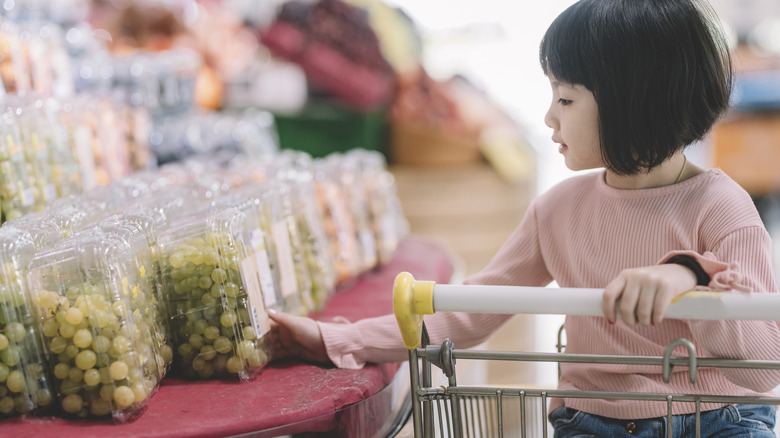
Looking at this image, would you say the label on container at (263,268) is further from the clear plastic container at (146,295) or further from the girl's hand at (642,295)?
the girl's hand at (642,295)

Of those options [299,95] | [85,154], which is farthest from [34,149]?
[299,95]

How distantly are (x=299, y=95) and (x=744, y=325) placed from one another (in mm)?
2818

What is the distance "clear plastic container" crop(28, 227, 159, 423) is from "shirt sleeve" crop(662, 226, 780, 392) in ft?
2.52

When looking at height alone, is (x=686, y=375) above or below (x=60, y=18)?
below

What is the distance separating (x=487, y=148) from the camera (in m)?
3.83

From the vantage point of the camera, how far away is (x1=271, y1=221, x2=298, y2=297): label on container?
155 centimetres

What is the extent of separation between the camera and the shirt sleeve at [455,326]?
139 centimetres

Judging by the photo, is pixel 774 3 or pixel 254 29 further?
pixel 774 3

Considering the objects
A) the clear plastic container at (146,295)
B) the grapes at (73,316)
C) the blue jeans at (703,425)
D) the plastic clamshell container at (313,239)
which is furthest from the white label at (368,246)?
the grapes at (73,316)

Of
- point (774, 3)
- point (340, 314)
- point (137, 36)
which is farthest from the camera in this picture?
point (774, 3)

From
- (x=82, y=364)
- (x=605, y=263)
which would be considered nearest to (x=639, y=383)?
(x=605, y=263)

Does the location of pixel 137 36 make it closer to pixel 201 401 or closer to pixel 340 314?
pixel 340 314

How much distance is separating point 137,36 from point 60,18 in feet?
2.69

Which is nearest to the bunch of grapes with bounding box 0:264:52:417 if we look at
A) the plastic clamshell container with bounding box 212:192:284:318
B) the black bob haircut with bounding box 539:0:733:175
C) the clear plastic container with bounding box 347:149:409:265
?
the plastic clamshell container with bounding box 212:192:284:318
